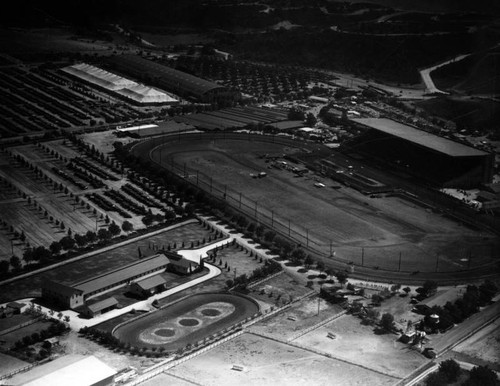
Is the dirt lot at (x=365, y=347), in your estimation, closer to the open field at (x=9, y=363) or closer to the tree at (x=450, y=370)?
the tree at (x=450, y=370)

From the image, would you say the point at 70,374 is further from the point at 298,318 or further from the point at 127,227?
the point at 127,227

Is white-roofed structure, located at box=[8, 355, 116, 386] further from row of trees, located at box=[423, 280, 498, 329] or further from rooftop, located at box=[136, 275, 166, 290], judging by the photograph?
row of trees, located at box=[423, 280, 498, 329]

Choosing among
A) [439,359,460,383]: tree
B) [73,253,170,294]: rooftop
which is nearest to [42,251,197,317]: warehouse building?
[73,253,170,294]: rooftop

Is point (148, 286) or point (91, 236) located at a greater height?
point (91, 236)

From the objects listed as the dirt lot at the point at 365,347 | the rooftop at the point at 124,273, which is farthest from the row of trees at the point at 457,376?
the rooftop at the point at 124,273

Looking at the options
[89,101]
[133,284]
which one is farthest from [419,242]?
[89,101]

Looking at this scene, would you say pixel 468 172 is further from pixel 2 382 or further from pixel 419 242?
pixel 2 382

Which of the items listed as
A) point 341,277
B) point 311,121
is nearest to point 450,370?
point 341,277
